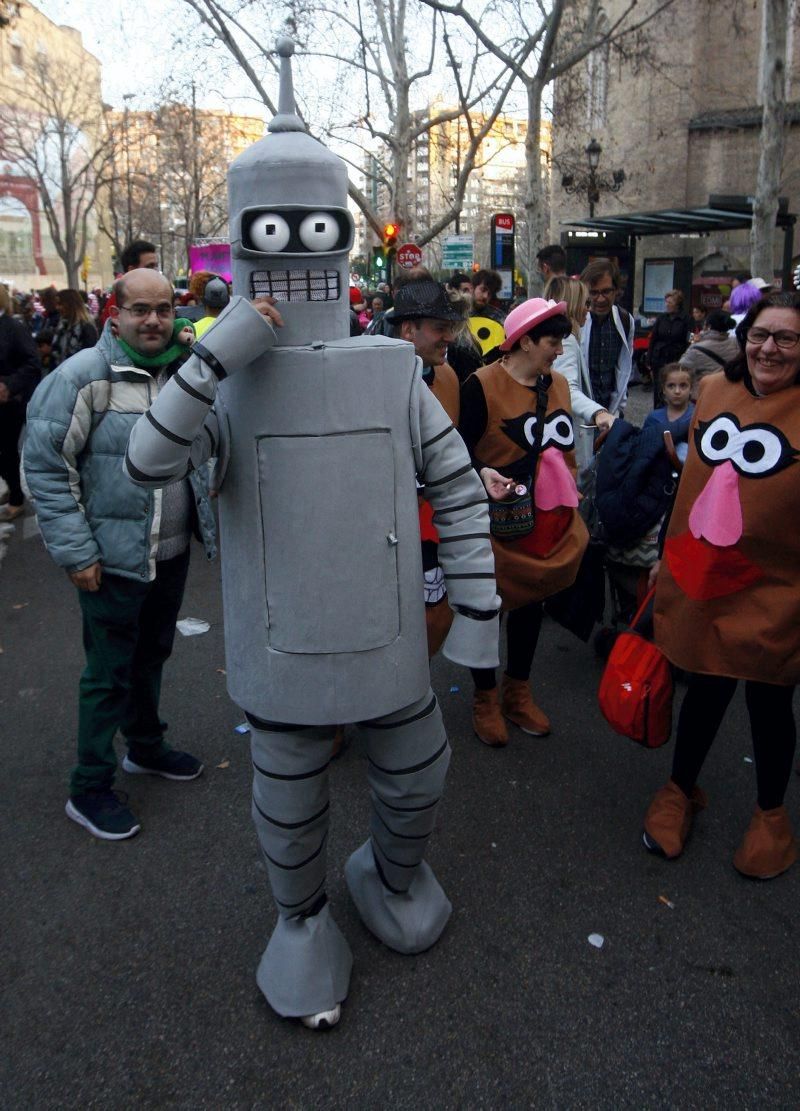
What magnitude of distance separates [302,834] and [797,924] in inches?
59.8

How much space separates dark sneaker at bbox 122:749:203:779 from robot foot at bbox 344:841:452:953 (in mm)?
1088

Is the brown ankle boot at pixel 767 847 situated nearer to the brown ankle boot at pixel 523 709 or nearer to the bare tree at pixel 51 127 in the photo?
the brown ankle boot at pixel 523 709

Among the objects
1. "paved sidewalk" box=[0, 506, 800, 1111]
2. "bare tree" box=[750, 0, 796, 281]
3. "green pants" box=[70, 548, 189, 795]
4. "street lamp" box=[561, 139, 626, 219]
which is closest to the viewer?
"paved sidewalk" box=[0, 506, 800, 1111]

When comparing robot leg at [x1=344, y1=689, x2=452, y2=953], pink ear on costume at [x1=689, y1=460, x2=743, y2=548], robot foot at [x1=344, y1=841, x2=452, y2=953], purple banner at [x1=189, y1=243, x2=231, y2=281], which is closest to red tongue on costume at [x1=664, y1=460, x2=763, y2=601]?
pink ear on costume at [x1=689, y1=460, x2=743, y2=548]

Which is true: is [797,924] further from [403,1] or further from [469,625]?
[403,1]

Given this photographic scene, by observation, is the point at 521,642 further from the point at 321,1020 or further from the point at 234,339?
the point at 234,339

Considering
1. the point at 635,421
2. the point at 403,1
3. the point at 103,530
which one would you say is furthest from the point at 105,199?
the point at 103,530

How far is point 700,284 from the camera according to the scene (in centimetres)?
2081

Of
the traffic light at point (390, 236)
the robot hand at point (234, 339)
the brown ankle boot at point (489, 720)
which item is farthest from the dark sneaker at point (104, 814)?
the traffic light at point (390, 236)

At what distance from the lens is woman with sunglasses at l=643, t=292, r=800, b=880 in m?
2.66

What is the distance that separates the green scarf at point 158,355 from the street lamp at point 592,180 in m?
21.3

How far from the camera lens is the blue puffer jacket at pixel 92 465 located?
9.56 ft

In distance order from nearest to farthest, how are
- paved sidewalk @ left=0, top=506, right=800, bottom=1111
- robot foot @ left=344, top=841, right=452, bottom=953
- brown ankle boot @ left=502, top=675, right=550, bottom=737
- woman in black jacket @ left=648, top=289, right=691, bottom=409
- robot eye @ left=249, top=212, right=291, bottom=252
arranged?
robot eye @ left=249, top=212, right=291, bottom=252 < paved sidewalk @ left=0, top=506, right=800, bottom=1111 < robot foot @ left=344, top=841, right=452, bottom=953 < brown ankle boot @ left=502, top=675, right=550, bottom=737 < woman in black jacket @ left=648, top=289, right=691, bottom=409

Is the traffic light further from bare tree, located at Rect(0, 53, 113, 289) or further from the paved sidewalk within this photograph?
bare tree, located at Rect(0, 53, 113, 289)
